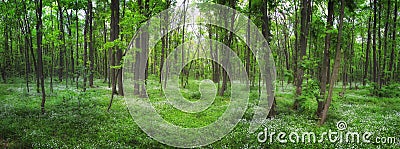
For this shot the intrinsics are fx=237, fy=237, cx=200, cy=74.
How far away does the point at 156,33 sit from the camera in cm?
1819

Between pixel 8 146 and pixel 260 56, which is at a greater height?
pixel 260 56

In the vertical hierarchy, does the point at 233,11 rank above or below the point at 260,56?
above

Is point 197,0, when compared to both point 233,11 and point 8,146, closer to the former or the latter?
point 233,11

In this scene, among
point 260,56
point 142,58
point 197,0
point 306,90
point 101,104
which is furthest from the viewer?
point 197,0

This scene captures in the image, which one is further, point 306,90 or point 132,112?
point 132,112

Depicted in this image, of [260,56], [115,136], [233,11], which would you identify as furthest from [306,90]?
[233,11]

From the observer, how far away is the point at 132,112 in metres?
12.5

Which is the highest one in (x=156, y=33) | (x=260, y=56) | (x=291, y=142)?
(x=156, y=33)

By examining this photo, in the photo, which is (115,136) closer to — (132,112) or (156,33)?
(132,112)

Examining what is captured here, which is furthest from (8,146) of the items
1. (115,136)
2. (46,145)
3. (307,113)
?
(307,113)

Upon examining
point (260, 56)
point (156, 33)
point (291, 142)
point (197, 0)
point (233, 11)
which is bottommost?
point (291, 142)

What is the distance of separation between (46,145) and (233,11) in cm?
1466

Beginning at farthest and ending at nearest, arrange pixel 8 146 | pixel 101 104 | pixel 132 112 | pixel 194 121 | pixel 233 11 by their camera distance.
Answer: pixel 233 11 < pixel 101 104 < pixel 132 112 < pixel 194 121 < pixel 8 146

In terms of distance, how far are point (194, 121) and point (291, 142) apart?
15.2ft
